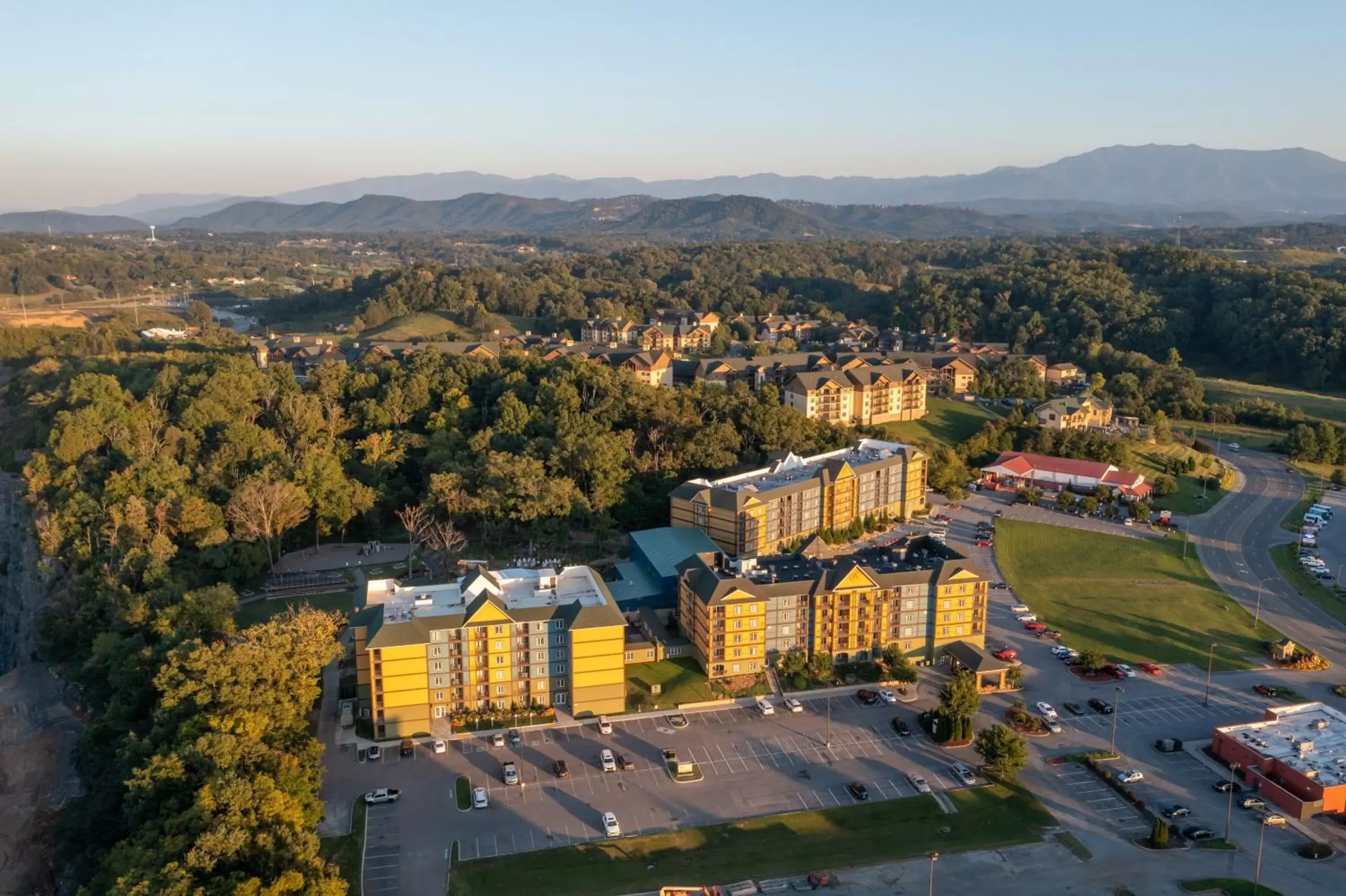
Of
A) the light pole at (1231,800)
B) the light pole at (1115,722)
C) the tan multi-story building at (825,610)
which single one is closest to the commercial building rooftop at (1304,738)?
the light pole at (1231,800)

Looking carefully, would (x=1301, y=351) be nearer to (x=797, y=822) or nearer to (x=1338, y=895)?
(x=1338, y=895)

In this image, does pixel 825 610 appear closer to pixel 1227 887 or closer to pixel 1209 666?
pixel 1227 887

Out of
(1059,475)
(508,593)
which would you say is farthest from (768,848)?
(1059,475)

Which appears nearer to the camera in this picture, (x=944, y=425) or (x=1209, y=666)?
(x=1209, y=666)

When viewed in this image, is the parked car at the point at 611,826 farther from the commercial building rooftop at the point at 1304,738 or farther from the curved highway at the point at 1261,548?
the curved highway at the point at 1261,548

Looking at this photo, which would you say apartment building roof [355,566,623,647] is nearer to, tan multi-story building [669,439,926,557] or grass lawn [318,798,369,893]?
grass lawn [318,798,369,893]

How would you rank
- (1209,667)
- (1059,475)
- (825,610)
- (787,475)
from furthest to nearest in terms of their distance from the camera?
(1059,475)
(787,475)
(1209,667)
(825,610)
